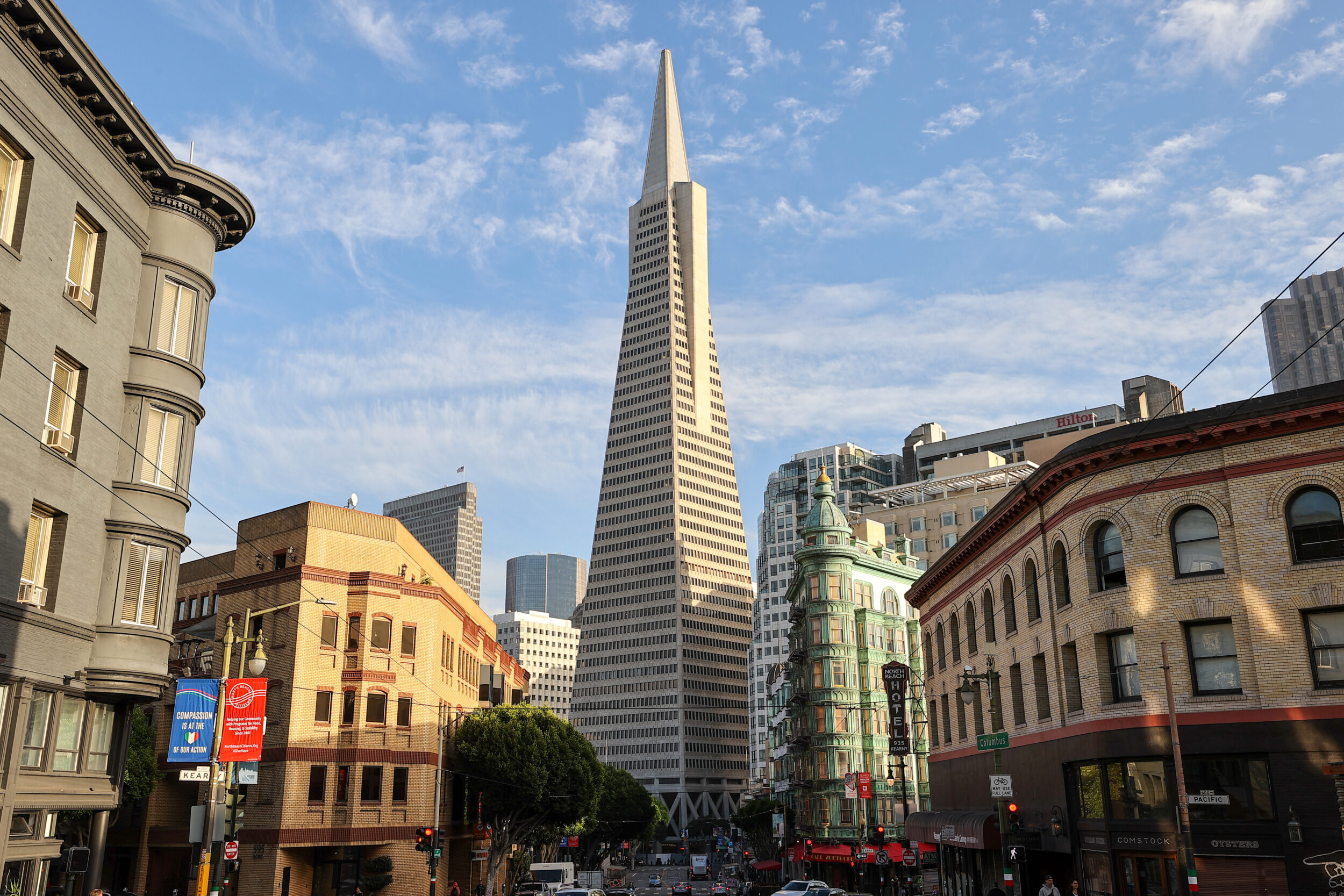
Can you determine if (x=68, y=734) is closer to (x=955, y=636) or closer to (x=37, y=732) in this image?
(x=37, y=732)

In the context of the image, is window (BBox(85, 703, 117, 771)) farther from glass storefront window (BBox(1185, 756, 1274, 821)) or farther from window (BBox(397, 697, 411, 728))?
window (BBox(397, 697, 411, 728))

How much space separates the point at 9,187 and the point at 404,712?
3696 centimetres

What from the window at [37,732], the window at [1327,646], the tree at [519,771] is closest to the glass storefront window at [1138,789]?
the window at [1327,646]

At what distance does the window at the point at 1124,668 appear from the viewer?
30.1 m

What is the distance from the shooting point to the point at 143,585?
26.1 meters

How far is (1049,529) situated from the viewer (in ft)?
115

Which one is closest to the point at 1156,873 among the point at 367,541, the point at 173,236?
the point at 173,236

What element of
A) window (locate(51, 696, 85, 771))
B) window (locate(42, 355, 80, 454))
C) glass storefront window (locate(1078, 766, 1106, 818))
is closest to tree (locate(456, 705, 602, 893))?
glass storefront window (locate(1078, 766, 1106, 818))

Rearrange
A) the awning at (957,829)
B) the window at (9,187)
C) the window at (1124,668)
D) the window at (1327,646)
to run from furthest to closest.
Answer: the awning at (957,829), the window at (1124,668), the window at (1327,646), the window at (9,187)

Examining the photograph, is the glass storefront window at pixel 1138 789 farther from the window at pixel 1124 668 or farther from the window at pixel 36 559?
the window at pixel 36 559

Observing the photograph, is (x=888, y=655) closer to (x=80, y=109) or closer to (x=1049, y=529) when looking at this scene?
(x=1049, y=529)

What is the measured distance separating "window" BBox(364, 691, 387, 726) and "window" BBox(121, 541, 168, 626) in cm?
2759

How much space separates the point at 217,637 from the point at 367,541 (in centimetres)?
830

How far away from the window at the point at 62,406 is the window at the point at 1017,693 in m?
30.8
